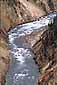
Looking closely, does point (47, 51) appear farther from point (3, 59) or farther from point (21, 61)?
point (3, 59)

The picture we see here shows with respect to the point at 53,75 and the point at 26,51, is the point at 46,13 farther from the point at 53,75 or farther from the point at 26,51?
the point at 53,75

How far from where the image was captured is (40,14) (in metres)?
69.5

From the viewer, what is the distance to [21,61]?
39.4 meters

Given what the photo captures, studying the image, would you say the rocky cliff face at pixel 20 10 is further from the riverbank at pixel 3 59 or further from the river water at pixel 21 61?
the riverbank at pixel 3 59

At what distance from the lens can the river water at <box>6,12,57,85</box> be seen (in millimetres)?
33766

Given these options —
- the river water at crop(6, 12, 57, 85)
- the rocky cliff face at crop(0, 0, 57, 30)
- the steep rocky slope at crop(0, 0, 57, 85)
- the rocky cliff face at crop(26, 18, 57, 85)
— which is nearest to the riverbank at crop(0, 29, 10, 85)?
the steep rocky slope at crop(0, 0, 57, 85)

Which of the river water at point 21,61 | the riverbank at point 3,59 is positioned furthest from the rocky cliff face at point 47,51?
the riverbank at point 3,59

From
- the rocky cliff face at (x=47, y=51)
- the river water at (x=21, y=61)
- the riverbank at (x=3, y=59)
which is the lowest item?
the river water at (x=21, y=61)

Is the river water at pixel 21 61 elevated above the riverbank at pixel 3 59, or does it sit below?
below

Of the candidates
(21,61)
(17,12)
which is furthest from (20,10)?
(21,61)

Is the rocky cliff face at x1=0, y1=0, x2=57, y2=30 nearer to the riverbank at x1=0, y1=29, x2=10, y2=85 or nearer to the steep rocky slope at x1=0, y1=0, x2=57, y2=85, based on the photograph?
the steep rocky slope at x1=0, y1=0, x2=57, y2=85

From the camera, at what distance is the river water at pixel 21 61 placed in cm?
3377

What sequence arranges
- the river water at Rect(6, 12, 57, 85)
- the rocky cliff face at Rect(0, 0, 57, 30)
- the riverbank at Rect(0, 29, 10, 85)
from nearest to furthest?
the river water at Rect(6, 12, 57, 85)
the riverbank at Rect(0, 29, 10, 85)
the rocky cliff face at Rect(0, 0, 57, 30)

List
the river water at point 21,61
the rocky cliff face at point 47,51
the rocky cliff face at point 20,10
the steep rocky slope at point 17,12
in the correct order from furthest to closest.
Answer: the rocky cliff face at point 20,10 < the steep rocky slope at point 17,12 < the river water at point 21,61 < the rocky cliff face at point 47,51
